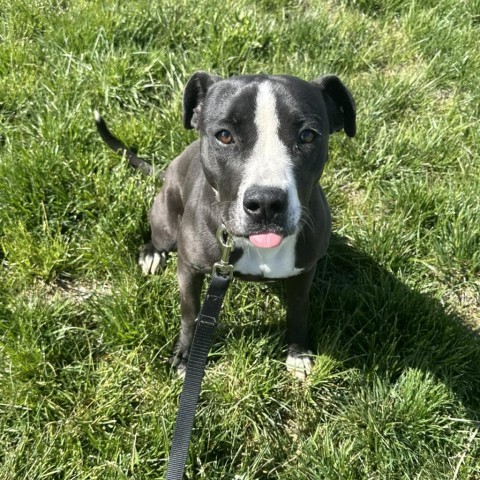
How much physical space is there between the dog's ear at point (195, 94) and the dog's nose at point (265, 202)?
31.2 inches

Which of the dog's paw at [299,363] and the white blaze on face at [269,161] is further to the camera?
the dog's paw at [299,363]

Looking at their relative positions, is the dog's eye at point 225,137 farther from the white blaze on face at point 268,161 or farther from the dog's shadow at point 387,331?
the dog's shadow at point 387,331

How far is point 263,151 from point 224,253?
45 cm

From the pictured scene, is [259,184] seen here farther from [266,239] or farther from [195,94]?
[195,94]

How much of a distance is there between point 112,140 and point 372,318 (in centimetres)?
192

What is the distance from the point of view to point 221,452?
278 cm

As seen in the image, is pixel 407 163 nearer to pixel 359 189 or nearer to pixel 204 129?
pixel 359 189

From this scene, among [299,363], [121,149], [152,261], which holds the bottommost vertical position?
[299,363]

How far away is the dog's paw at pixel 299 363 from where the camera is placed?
3.05 metres

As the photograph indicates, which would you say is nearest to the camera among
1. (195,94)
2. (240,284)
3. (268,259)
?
(268,259)

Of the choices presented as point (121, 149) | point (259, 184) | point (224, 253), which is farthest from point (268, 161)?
point (121, 149)

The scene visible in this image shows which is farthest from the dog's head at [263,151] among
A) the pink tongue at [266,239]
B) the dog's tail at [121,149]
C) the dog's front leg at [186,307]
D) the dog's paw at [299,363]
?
Answer: the dog's tail at [121,149]

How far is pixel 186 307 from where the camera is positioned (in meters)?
2.91

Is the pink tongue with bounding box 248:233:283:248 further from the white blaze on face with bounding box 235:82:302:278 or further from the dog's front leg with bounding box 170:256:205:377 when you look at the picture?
the dog's front leg with bounding box 170:256:205:377
